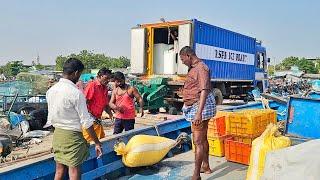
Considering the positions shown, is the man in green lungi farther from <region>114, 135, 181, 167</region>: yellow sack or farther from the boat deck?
the boat deck

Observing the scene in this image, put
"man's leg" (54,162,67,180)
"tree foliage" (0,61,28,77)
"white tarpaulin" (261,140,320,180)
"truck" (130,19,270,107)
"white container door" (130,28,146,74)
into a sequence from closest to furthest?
1. "white tarpaulin" (261,140,320,180)
2. "man's leg" (54,162,67,180)
3. "truck" (130,19,270,107)
4. "white container door" (130,28,146,74)
5. "tree foliage" (0,61,28,77)

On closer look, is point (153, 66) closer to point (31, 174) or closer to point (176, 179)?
point (176, 179)

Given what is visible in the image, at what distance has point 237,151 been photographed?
5.69 metres

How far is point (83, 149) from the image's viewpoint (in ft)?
12.1

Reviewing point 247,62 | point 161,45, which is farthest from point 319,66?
point 161,45

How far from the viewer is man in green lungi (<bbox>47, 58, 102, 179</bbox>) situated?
3.49 meters

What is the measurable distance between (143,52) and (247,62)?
6575 mm

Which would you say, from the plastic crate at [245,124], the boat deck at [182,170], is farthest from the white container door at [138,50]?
the plastic crate at [245,124]

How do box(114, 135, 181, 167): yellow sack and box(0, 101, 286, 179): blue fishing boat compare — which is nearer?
box(0, 101, 286, 179): blue fishing boat

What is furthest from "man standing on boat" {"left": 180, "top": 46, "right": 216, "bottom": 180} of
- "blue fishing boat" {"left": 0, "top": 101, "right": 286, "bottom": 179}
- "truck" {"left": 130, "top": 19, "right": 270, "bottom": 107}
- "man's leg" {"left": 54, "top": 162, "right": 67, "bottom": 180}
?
"truck" {"left": 130, "top": 19, "right": 270, "bottom": 107}

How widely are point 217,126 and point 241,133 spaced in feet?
1.56

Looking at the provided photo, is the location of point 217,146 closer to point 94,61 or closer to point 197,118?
point 197,118

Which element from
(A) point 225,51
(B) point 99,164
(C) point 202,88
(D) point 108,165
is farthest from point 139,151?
(A) point 225,51

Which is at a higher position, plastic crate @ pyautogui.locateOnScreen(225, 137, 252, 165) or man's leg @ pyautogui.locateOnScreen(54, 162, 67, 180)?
man's leg @ pyautogui.locateOnScreen(54, 162, 67, 180)
